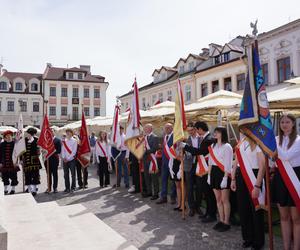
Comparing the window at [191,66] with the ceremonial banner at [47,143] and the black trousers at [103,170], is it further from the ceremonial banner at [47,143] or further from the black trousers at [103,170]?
the ceremonial banner at [47,143]

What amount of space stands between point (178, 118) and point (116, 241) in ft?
10.2

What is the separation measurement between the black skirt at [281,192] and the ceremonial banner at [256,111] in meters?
0.40

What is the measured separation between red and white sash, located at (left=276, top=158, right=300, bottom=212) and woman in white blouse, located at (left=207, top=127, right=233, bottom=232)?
1450mm

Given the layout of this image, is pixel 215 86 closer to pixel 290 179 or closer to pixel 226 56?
pixel 226 56

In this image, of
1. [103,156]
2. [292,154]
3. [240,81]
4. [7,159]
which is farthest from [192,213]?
[240,81]

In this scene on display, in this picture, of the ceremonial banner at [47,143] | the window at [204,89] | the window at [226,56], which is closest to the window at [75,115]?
the window at [204,89]

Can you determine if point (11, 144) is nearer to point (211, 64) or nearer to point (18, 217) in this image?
point (18, 217)

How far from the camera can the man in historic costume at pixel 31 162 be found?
9430mm

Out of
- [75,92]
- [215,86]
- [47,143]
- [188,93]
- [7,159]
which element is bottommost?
[7,159]

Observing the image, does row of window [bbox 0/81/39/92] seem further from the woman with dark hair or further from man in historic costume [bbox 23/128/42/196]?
the woman with dark hair

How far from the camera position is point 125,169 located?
10555 millimetres

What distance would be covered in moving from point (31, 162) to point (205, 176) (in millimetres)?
5783

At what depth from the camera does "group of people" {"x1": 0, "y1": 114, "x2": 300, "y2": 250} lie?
4.11 meters

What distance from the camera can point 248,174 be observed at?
4.59 meters
